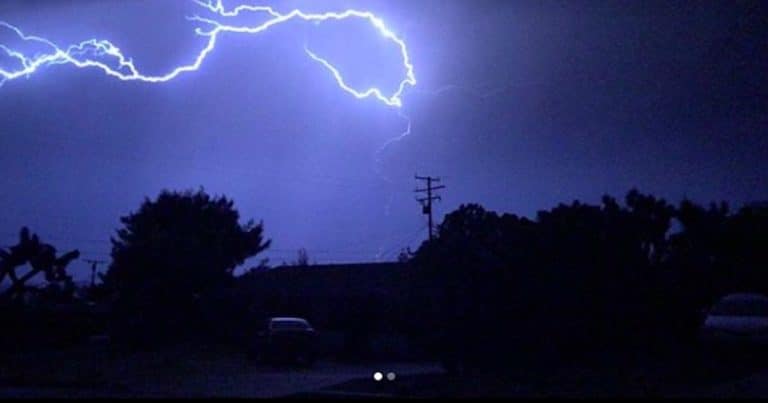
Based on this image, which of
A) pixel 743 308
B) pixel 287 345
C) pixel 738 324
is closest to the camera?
pixel 738 324

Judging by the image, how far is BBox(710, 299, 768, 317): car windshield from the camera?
27688mm

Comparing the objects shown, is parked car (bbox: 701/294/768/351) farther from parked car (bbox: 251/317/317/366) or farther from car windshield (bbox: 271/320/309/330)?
car windshield (bbox: 271/320/309/330)

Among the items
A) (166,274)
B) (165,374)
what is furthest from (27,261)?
(165,374)

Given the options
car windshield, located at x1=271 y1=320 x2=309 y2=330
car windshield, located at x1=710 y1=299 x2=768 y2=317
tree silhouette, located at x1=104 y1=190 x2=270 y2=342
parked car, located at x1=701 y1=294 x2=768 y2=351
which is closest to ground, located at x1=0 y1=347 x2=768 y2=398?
parked car, located at x1=701 y1=294 x2=768 y2=351

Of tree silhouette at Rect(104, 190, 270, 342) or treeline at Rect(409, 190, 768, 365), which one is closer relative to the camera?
treeline at Rect(409, 190, 768, 365)

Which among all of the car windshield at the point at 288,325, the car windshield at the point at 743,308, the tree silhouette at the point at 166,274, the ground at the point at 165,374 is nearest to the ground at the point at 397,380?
the ground at the point at 165,374

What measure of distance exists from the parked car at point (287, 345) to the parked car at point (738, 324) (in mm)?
12208

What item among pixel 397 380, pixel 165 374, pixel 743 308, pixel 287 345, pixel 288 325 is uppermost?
pixel 288 325

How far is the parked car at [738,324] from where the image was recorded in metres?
27.4

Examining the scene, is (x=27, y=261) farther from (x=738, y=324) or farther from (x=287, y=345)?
(x=738, y=324)

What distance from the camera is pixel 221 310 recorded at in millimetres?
47125

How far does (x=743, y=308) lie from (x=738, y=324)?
601mm

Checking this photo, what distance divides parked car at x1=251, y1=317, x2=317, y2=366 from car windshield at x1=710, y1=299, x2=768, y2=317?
41.3 feet

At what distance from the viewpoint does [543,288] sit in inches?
1036
